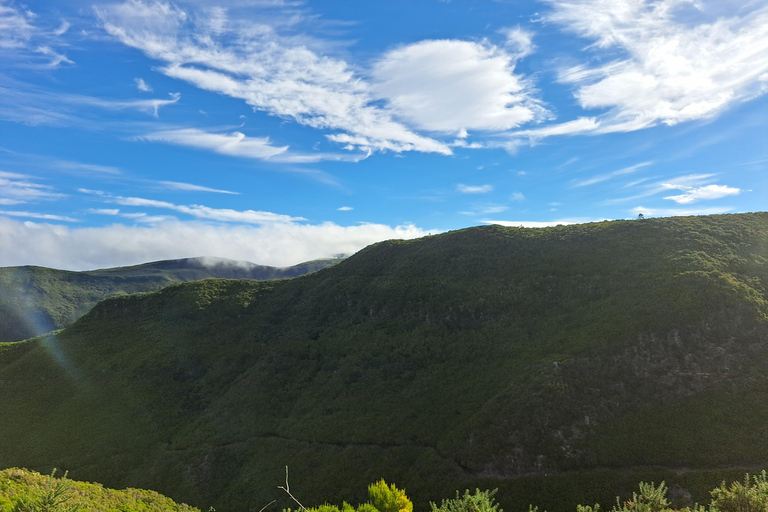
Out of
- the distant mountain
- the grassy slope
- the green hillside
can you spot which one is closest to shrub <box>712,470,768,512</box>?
the green hillside

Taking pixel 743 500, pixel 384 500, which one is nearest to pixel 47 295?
pixel 384 500

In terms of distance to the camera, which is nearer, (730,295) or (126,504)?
(126,504)

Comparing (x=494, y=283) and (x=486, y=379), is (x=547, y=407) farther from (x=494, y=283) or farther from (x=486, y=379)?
(x=494, y=283)

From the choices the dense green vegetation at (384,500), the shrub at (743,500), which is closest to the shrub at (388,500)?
Answer: the dense green vegetation at (384,500)

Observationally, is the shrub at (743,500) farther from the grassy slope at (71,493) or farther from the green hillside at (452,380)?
the grassy slope at (71,493)

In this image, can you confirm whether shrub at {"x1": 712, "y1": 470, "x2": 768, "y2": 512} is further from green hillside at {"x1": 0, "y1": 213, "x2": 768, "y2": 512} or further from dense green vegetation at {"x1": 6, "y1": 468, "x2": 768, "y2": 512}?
green hillside at {"x1": 0, "y1": 213, "x2": 768, "y2": 512}

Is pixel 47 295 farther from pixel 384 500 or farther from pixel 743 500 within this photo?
pixel 743 500

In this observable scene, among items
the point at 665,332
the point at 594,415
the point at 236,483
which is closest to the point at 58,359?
the point at 236,483

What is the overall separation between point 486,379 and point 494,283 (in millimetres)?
17202

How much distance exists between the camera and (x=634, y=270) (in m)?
44.8

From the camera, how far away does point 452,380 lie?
3894 cm

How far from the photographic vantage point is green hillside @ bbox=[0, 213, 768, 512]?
28.2 m

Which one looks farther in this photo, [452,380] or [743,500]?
[452,380]

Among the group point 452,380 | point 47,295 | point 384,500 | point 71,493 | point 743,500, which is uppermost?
point 47,295
